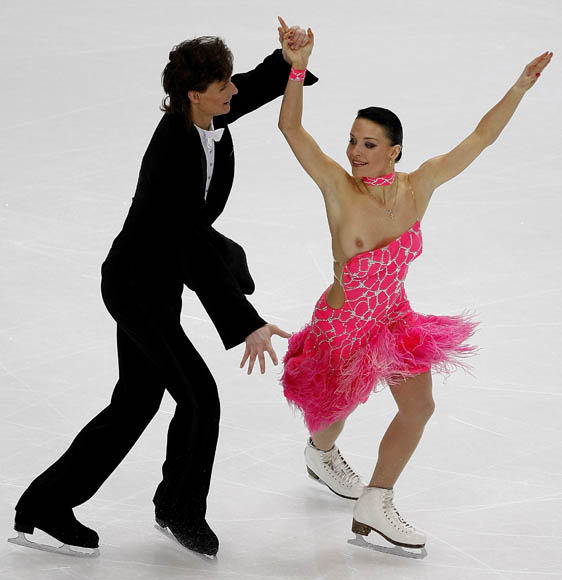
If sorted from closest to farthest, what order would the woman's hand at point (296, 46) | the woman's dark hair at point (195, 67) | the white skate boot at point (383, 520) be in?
the woman's dark hair at point (195, 67)
the woman's hand at point (296, 46)
the white skate boot at point (383, 520)

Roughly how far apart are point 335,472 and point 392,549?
451mm

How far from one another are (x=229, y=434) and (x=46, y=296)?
158 centimetres

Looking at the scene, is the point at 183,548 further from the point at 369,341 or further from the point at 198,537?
Result: the point at 369,341

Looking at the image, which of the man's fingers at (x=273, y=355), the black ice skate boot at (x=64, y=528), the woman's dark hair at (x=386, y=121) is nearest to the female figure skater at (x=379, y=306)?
the woman's dark hair at (x=386, y=121)

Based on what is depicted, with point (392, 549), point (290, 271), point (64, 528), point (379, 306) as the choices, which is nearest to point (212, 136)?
point (379, 306)

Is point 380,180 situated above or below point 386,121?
below

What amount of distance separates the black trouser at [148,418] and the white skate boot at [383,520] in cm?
55

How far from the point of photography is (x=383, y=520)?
401 cm

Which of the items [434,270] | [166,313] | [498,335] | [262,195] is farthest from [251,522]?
[262,195]

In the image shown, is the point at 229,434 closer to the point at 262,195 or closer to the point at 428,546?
the point at 428,546

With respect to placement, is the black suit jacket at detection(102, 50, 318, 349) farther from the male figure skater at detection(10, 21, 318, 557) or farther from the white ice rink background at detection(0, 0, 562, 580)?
the white ice rink background at detection(0, 0, 562, 580)

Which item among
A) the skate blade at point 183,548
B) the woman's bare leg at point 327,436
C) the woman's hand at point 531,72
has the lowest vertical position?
the skate blade at point 183,548

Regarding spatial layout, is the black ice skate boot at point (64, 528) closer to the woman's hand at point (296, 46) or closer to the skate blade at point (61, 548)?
the skate blade at point (61, 548)

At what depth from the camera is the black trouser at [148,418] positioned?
3758mm
